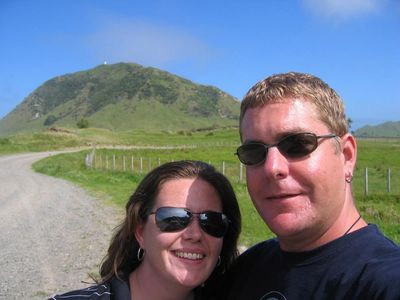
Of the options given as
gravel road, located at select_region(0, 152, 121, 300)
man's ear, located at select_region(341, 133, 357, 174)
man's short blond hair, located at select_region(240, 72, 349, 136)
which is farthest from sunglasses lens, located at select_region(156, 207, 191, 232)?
gravel road, located at select_region(0, 152, 121, 300)

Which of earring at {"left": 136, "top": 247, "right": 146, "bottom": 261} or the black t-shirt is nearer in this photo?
the black t-shirt

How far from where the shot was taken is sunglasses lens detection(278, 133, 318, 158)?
6.13 feet

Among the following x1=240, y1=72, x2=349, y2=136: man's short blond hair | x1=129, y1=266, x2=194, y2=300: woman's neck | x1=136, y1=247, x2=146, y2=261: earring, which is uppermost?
x1=240, y1=72, x2=349, y2=136: man's short blond hair

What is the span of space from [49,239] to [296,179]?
8.75 meters

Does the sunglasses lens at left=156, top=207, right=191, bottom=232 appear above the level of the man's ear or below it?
below

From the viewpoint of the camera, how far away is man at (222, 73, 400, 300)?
1.78m

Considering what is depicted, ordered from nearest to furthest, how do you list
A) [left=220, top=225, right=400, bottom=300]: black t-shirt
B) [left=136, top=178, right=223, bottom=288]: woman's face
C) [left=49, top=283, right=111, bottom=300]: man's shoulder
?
[left=220, top=225, right=400, bottom=300]: black t-shirt < [left=49, top=283, right=111, bottom=300]: man's shoulder < [left=136, top=178, right=223, bottom=288]: woman's face

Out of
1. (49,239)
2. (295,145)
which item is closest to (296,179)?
(295,145)

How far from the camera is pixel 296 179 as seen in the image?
1847mm

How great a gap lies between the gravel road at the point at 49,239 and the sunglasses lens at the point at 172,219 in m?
4.28

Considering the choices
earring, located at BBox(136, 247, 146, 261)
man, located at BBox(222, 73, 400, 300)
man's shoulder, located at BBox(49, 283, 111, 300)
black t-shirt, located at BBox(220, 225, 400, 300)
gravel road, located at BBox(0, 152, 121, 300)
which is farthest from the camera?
gravel road, located at BBox(0, 152, 121, 300)

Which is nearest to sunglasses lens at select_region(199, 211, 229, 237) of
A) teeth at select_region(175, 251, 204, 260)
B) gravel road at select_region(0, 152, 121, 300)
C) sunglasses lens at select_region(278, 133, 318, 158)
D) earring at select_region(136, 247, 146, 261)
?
teeth at select_region(175, 251, 204, 260)

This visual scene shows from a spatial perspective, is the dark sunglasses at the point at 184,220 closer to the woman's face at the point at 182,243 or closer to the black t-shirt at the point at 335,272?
the woman's face at the point at 182,243

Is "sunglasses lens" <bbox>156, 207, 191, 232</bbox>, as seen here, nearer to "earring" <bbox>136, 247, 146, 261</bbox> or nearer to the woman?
the woman
